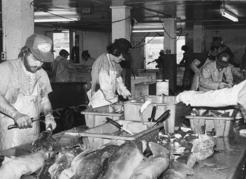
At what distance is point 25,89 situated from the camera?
387 centimetres

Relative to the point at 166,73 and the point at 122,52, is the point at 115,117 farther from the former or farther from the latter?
the point at 166,73

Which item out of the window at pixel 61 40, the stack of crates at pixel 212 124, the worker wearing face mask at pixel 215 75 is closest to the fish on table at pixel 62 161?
the stack of crates at pixel 212 124

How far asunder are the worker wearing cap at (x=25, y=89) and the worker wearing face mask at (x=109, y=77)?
6.05ft

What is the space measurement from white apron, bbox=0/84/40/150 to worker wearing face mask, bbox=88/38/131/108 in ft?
6.37

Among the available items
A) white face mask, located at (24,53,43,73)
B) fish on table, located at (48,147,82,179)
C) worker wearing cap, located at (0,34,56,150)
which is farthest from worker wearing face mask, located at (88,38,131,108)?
fish on table, located at (48,147,82,179)

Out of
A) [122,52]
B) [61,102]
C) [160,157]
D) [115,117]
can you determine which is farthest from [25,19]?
[160,157]

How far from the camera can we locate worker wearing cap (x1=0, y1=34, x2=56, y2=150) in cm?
356

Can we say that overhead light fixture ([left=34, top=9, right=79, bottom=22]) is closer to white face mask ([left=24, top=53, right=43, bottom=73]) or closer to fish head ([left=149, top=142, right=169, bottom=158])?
white face mask ([left=24, top=53, right=43, bottom=73])

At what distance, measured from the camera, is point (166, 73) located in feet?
43.8

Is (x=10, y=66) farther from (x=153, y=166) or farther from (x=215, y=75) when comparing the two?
(x=215, y=75)

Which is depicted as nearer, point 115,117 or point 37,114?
point 115,117

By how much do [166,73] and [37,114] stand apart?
31.5 ft

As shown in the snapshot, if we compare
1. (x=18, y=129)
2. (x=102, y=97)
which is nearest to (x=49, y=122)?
(x=18, y=129)

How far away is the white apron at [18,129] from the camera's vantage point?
3850 millimetres
